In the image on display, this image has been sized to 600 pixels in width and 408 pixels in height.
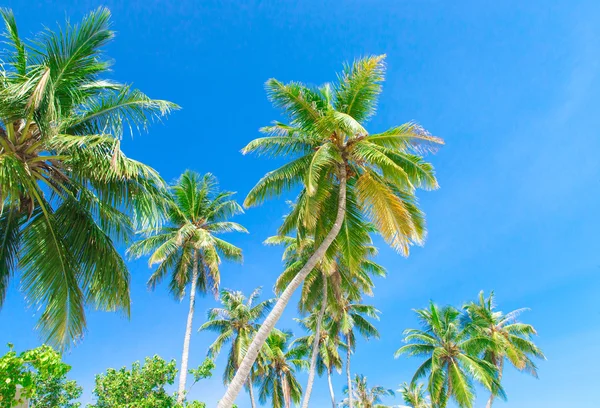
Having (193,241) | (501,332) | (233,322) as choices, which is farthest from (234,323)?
(501,332)

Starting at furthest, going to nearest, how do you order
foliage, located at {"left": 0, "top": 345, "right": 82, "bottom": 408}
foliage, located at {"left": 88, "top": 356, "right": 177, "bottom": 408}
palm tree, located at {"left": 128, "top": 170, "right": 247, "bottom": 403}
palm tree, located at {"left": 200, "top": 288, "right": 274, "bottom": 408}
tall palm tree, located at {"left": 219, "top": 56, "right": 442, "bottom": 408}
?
palm tree, located at {"left": 200, "top": 288, "right": 274, "bottom": 408}
palm tree, located at {"left": 128, "top": 170, "right": 247, "bottom": 403}
foliage, located at {"left": 88, "top": 356, "right": 177, "bottom": 408}
tall palm tree, located at {"left": 219, "top": 56, "right": 442, "bottom": 408}
foliage, located at {"left": 0, "top": 345, "right": 82, "bottom": 408}

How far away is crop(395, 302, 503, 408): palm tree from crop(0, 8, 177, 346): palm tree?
20.6 meters

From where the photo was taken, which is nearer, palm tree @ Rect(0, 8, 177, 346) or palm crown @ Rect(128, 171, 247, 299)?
palm tree @ Rect(0, 8, 177, 346)

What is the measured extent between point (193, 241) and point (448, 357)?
54.4ft

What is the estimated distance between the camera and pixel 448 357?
2692 centimetres

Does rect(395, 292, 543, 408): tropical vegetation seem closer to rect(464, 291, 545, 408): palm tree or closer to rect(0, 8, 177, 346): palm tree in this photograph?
rect(464, 291, 545, 408): palm tree

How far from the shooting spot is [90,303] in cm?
1027

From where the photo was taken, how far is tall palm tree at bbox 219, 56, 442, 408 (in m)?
12.7

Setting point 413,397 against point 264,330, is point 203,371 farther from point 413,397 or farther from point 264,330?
point 413,397

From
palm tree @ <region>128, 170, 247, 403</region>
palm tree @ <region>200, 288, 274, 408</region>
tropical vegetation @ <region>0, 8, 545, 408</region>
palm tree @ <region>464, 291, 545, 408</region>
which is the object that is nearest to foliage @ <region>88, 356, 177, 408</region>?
tropical vegetation @ <region>0, 8, 545, 408</region>

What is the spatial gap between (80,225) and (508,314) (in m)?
29.2

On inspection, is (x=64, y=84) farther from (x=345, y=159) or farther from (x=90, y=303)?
(x=345, y=159)

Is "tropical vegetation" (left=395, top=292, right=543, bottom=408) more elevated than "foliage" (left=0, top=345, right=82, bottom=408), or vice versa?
"tropical vegetation" (left=395, top=292, right=543, bottom=408)

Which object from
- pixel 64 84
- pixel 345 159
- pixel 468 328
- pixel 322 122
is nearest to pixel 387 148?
pixel 345 159
